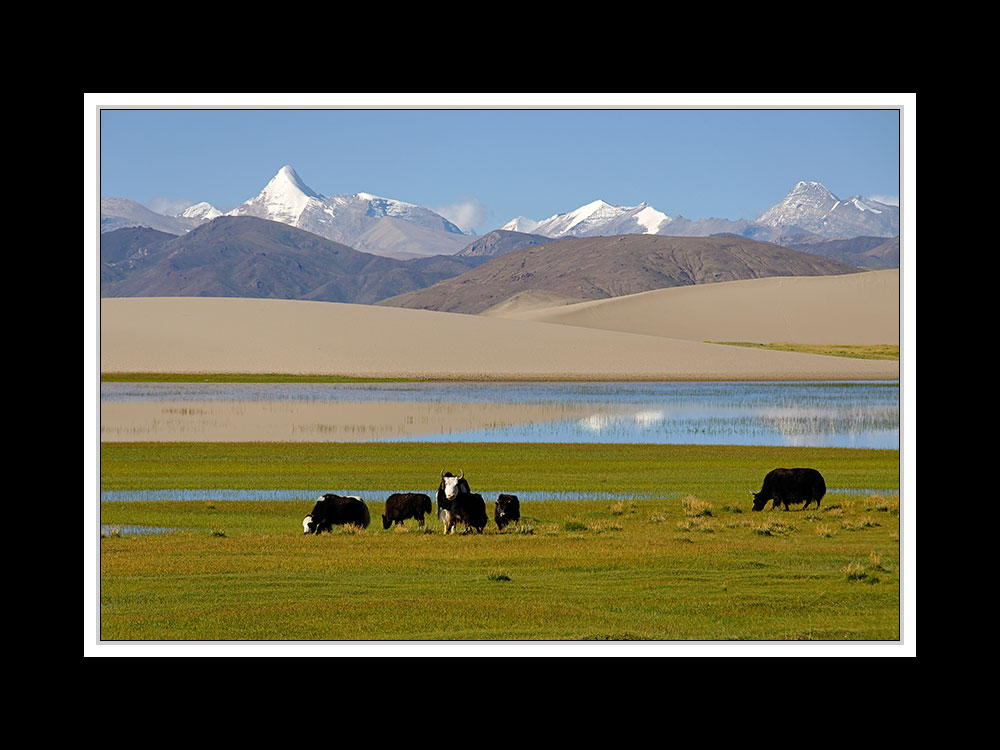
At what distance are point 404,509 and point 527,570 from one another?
467 centimetres

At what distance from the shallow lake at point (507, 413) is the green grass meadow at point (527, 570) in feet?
40.9

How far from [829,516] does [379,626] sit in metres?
11.5

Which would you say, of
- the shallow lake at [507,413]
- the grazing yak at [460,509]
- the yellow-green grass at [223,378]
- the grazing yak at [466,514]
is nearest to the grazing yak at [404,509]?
the grazing yak at [460,509]

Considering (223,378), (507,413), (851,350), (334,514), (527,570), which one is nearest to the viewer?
(527,570)

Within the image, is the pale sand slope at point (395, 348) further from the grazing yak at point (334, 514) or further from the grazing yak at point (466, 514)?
the grazing yak at point (466, 514)

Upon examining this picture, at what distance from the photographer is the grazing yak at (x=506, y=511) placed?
18.4 meters

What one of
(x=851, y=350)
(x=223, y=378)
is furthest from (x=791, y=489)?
(x=851, y=350)

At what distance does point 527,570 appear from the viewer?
1438 centimetres

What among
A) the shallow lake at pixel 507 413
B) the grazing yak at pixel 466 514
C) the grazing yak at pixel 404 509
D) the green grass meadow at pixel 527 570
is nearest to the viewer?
the green grass meadow at pixel 527 570

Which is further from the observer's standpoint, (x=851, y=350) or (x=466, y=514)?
(x=851, y=350)

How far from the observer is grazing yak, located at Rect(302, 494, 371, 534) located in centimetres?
1786

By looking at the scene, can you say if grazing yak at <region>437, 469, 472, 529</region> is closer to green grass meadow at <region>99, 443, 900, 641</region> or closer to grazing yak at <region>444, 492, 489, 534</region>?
grazing yak at <region>444, 492, 489, 534</region>

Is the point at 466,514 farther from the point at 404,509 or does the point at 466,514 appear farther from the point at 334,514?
the point at 334,514
